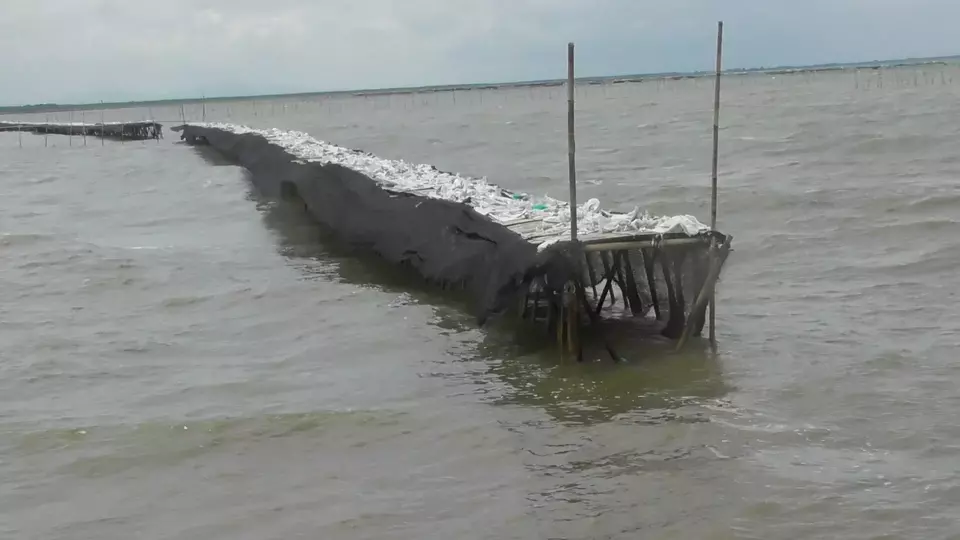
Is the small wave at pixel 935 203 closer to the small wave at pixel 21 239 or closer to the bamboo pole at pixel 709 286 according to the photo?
the bamboo pole at pixel 709 286

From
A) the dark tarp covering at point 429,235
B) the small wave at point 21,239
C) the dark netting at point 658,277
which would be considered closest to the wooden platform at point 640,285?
the dark netting at point 658,277

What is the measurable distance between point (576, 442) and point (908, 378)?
148 inches

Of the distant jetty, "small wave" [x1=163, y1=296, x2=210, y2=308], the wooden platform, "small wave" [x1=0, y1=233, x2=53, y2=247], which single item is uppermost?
the distant jetty

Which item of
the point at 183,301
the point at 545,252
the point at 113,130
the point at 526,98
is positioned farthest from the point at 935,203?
the point at 526,98

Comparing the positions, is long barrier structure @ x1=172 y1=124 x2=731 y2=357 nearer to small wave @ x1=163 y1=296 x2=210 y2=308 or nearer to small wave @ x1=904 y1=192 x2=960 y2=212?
small wave @ x1=163 y1=296 x2=210 y2=308

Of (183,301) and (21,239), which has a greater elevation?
(21,239)

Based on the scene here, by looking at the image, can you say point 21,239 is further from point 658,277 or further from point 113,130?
point 113,130

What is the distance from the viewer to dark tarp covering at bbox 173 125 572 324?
10.0 meters

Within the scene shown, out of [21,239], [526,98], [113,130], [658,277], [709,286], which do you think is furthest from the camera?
[526,98]

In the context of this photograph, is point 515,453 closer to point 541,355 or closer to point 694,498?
point 694,498

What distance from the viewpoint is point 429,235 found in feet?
42.8

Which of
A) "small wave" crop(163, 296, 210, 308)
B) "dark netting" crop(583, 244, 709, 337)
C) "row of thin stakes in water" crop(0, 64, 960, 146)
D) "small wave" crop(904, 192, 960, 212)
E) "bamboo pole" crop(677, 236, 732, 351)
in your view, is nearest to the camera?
"bamboo pole" crop(677, 236, 732, 351)

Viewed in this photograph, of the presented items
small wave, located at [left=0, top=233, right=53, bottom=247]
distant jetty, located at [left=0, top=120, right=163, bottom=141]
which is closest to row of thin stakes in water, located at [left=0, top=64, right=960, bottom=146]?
distant jetty, located at [left=0, top=120, right=163, bottom=141]

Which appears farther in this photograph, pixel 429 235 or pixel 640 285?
pixel 429 235
